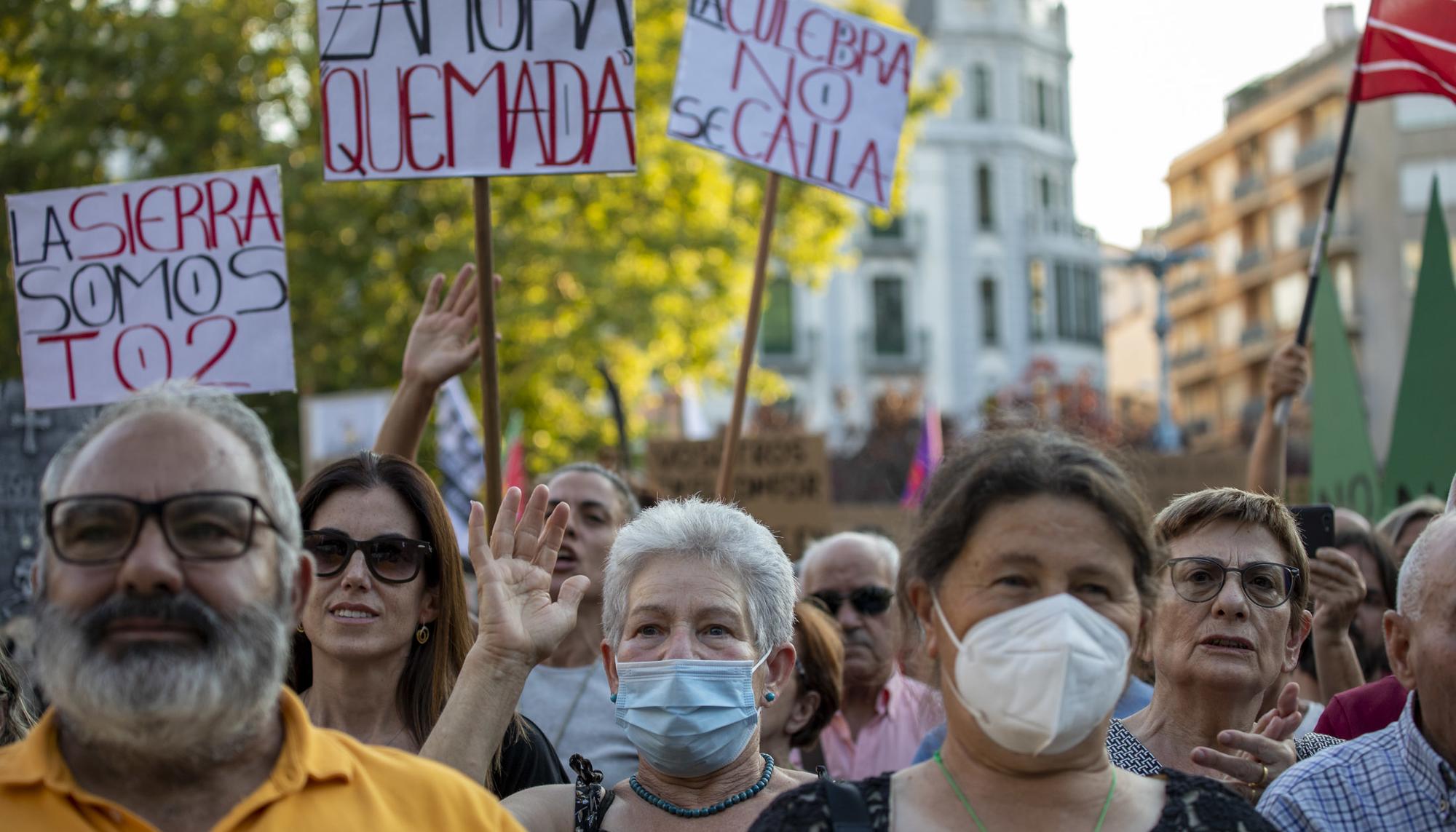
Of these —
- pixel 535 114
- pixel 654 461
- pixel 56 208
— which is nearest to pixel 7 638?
pixel 56 208

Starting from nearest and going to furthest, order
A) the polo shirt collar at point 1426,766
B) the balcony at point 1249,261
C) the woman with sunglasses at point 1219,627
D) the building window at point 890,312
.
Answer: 1. the polo shirt collar at point 1426,766
2. the woman with sunglasses at point 1219,627
3. the building window at point 890,312
4. the balcony at point 1249,261

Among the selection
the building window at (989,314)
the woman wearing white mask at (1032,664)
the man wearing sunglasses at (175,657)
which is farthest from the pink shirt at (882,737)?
the building window at (989,314)

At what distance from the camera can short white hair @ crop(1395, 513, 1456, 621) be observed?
3.22 metres

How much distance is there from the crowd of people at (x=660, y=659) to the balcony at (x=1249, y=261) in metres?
69.9

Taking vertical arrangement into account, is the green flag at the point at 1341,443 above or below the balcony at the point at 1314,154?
below

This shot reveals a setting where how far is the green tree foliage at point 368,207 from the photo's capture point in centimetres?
1872

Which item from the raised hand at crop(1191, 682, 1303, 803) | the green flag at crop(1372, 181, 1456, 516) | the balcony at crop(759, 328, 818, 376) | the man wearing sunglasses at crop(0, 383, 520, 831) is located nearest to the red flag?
the green flag at crop(1372, 181, 1456, 516)

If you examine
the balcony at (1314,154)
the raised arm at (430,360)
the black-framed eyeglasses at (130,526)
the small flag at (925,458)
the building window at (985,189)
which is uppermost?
the balcony at (1314,154)

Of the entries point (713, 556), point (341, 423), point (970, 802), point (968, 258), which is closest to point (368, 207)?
point (341, 423)

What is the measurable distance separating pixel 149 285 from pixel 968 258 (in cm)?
4744

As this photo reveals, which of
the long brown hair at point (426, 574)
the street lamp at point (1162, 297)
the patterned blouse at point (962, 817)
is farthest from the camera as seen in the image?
the street lamp at point (1162, 297)

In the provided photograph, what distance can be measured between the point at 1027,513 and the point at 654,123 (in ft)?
62.4

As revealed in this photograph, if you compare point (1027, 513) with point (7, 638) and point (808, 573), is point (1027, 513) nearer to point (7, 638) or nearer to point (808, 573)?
point (808, 573)

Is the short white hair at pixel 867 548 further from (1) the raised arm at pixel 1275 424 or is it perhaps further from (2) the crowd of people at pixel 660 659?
(1) the raised arm at pixel 1275 424
